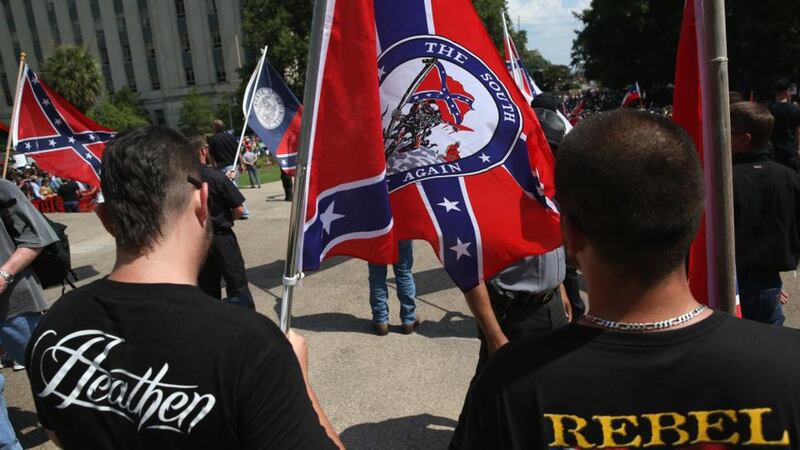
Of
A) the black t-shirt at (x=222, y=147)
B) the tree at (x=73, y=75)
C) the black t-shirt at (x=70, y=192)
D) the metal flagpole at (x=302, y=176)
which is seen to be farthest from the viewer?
the tree at (x=73, y=75)

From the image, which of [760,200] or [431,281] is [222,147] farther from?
[760,200]

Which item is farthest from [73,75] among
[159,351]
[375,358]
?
[159,351]

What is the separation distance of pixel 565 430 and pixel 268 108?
21.9 feet

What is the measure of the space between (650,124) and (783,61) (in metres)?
34.4

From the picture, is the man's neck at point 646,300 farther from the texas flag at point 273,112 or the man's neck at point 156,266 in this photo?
the texas flag at point 273,112

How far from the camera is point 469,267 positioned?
7.72ft

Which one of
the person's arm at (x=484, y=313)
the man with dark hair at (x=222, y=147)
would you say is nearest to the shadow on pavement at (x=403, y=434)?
the person's arm at (x=484, y=313)

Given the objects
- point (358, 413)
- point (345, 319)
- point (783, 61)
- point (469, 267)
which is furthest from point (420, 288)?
point (783, 61)

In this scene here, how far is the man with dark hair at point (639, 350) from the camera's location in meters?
1.04

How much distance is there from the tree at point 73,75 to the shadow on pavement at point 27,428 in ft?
149

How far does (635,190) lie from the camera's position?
1050 millimetres

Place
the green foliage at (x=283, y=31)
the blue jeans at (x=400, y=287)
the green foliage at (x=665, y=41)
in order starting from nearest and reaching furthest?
1. the blue jeans at (x=400, y=287)
2. the green foliage at (x=665, y=41)
3. the green foliage at (x=283, y=31)

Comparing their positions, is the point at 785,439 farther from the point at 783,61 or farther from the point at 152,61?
the point at 152,61

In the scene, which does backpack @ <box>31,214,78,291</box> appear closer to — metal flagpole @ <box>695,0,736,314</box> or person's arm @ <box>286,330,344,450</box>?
person's arm @ <box>286,330,344,450</box>
